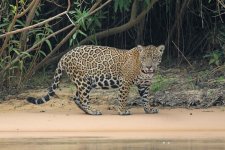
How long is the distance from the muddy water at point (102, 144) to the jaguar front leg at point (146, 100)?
1711 millimetres

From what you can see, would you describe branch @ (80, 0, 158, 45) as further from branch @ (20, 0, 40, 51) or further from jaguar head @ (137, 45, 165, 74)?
jaguar head @ (137, 45, 165, 74)

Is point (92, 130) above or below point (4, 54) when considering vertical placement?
below

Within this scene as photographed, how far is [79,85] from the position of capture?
12016 mm

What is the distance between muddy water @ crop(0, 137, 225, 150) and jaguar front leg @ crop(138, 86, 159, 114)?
1711mm

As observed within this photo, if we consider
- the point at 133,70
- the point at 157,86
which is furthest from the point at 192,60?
the point at 133,70

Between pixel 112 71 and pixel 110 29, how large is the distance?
2571 mm

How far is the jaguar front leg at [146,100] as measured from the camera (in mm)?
11945

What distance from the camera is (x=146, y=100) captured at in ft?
39.3

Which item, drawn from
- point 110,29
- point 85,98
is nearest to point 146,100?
point 85,98

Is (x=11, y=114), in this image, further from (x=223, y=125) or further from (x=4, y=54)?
(x=223, y=125)

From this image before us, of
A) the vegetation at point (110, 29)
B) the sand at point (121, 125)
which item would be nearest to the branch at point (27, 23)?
the vegetation at point (110, 29)

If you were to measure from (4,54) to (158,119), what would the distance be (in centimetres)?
301

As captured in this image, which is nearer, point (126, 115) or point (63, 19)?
point (126, 115)

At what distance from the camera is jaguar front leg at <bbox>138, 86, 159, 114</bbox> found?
11.9 m
